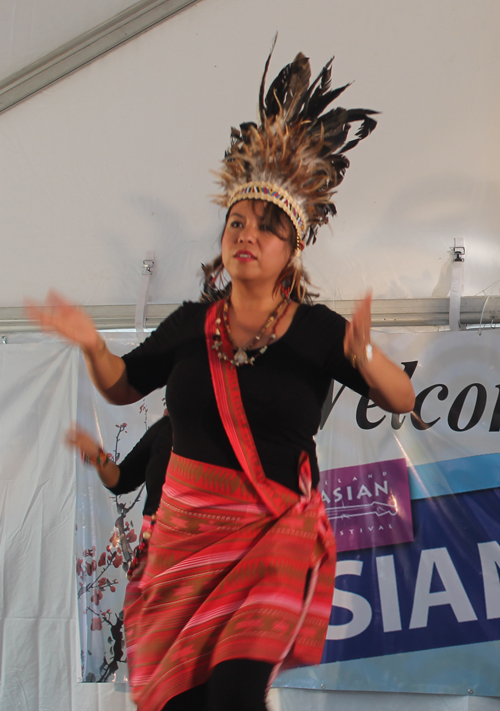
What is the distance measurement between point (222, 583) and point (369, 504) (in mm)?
1363

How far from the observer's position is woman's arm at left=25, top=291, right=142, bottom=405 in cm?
126

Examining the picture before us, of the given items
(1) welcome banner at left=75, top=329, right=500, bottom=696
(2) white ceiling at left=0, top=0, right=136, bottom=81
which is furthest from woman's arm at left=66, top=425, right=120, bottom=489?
(2) white ceiling at left=0, top=0, right=136, bottom=81

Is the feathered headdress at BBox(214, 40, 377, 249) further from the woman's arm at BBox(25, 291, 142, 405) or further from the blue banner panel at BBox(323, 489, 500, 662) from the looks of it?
the blue banner panel at BBox(323, 489, 500, 662)

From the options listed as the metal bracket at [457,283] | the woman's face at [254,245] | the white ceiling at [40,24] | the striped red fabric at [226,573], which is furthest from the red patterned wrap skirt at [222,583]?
the white ceiling at [40,24]

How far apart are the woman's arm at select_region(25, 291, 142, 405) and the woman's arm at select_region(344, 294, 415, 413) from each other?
534 millimetres

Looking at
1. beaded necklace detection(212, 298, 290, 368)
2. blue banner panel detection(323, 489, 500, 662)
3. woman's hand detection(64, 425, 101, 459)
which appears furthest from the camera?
blue banner panel detection(323, 489, 500, 662)

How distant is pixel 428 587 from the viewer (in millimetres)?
2277

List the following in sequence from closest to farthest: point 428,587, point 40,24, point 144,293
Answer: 1. point 428,587
2. point 144,293
3. point 40,24

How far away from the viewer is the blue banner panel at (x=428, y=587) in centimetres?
224

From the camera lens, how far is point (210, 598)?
113 cm

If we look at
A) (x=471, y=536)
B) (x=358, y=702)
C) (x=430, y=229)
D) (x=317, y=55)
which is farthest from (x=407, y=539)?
(x=317, y=55)

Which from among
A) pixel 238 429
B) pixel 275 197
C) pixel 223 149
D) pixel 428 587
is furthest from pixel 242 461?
pixel 223 149

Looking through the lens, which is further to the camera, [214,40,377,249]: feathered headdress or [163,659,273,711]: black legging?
[214,40,377,249]: feathered headdress

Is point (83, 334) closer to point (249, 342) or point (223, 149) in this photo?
point (249, 342)
